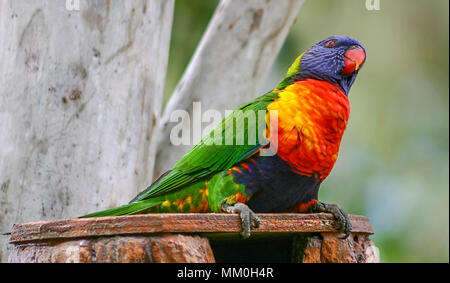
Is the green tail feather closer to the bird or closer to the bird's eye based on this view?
the bird

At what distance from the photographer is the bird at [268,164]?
7.46 ft

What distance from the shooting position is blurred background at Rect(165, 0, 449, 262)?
7941 mm

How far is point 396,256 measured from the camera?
7.90 metres

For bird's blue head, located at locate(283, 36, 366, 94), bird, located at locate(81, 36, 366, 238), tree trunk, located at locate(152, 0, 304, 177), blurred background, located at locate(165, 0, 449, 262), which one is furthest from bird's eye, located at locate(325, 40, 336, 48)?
blurred background, located at locate(165, 0, 449, 262)

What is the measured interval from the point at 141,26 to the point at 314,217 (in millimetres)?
1472

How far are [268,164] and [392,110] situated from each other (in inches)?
251

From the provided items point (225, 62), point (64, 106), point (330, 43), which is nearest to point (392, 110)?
point (225, 62)

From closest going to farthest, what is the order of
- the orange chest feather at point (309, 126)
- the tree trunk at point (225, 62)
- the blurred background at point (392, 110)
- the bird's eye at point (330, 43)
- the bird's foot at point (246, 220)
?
1. the bird's foot at point (246, 220)
2. the orange chest feather at point (309, 126)
3. the bird's eye at point (330, 43)
4. the tree trunk at point (225, 62)
5. the blurred background at point (392, 110)

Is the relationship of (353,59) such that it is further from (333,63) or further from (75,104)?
(75,104)

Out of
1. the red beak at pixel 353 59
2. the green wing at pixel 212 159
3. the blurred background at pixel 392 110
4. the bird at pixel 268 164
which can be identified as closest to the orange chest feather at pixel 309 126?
the bird at pixel 268 164

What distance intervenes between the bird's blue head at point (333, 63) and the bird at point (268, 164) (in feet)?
0.39

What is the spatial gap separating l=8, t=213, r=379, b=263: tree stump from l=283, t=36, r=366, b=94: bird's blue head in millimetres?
768

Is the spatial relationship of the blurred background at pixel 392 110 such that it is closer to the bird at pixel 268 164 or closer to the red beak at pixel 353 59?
the red beak at pixel 353 59

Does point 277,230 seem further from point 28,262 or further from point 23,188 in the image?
point 23,188
